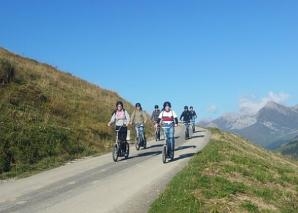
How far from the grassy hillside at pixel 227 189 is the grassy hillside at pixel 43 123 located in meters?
8.28

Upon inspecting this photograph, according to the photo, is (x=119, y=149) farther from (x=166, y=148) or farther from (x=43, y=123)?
(x=43, y=123)

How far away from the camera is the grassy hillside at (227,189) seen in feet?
41.5

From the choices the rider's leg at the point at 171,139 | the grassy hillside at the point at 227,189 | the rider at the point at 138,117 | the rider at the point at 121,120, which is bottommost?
the grassy hillside at the point at 227,189

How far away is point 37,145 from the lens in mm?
25750

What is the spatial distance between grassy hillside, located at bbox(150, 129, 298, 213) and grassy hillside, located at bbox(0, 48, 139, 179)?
27.2ft

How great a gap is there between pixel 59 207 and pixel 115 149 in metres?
10.5

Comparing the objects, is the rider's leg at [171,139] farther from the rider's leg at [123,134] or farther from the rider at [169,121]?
the rider's leg at [123,134]

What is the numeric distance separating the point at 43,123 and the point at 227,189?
17.7 meters

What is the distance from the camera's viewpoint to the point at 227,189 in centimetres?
1453

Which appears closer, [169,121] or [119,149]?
[169,121]

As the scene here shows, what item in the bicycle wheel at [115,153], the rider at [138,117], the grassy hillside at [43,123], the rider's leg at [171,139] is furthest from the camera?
the rider at [138,117]

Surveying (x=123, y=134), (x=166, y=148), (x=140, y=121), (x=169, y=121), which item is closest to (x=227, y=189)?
(x=166, y=148)

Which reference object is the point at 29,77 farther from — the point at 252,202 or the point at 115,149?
the point at 252,202

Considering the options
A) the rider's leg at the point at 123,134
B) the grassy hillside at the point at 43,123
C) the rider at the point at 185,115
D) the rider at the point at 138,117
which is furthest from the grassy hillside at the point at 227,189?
the rider at the point at 185,115
